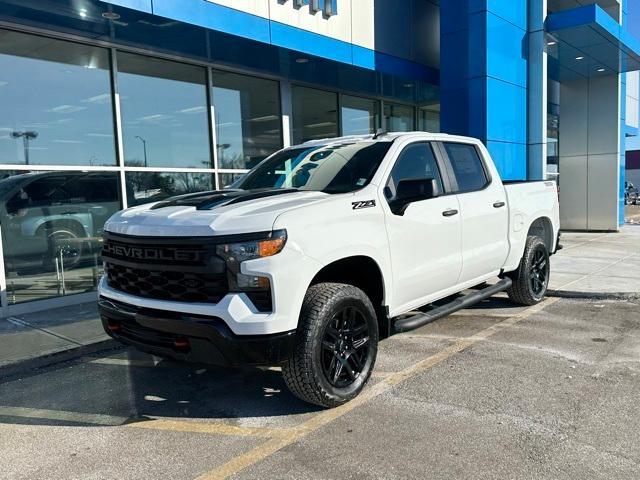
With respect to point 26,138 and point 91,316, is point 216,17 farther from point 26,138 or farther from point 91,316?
point 91,316

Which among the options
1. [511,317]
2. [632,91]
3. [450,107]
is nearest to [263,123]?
[450,107]

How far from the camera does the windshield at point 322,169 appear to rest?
4.61 m

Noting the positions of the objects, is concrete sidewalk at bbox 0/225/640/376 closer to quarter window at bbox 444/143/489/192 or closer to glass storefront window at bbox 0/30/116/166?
glass storefront window at bbox 0/30/116/166

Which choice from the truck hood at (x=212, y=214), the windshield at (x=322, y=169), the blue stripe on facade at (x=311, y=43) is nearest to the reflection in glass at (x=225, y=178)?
the blue stripe on facade at (x=311, y=43)

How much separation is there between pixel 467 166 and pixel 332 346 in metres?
2.78

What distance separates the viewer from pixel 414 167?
503cm

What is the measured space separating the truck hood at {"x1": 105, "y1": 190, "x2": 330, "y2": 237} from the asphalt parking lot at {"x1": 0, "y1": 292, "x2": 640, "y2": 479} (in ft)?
4.56

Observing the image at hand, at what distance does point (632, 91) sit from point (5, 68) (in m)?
21.3

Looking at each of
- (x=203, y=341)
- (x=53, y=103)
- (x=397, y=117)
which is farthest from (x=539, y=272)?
(x=397, y=117)

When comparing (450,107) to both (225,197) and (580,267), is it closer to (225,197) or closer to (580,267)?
(580,267)

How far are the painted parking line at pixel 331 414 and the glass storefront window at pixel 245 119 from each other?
626 centimetres

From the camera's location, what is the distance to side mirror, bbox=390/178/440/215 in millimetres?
4434

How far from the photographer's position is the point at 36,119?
786 centimetres

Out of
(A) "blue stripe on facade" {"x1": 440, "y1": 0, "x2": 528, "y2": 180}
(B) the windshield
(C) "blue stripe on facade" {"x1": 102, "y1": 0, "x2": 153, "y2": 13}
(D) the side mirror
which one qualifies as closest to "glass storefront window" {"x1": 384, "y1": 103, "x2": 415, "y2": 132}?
(A) "blue stripe on facade" {"x1": 440, "y1": 0, "x2": 528, "y2": 180}
